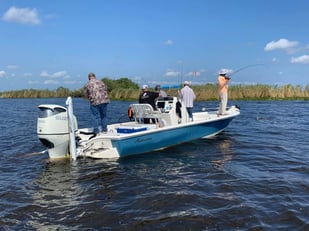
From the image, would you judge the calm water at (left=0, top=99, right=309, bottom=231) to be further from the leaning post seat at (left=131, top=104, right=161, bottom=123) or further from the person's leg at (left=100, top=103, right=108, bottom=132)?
the person's leg at (left=100, top=103, right=108, bottom=132)

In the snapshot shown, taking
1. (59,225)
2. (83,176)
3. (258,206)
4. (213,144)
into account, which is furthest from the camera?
(213,144)

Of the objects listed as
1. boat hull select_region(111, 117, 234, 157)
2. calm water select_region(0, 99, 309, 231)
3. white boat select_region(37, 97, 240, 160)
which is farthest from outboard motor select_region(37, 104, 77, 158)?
boat hull select_region(111, 117, 234, 157)

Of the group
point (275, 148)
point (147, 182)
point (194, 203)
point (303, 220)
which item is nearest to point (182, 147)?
point (275, 148)

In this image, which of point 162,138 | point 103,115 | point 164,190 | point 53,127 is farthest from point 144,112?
point 164,190

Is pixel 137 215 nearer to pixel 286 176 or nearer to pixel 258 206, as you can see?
pixel 258 206

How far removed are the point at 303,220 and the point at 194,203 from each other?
64.6 inches

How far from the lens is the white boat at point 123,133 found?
25.6 feet

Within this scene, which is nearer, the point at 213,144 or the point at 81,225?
the point at 81,225

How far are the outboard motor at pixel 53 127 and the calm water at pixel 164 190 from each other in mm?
488

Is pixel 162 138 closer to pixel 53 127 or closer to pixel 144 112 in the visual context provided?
pixel 144 112

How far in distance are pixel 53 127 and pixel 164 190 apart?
3.22m

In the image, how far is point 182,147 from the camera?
10016 mm

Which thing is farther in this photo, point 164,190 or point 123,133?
point 123,133

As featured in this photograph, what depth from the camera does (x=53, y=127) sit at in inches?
305
